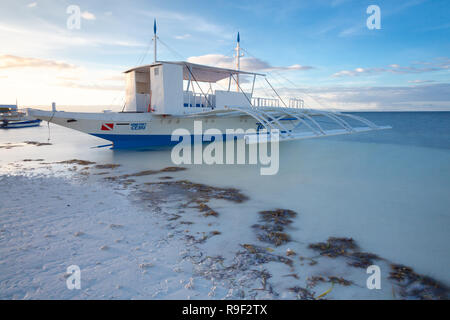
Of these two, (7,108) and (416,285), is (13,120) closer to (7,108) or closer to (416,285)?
(7,108)

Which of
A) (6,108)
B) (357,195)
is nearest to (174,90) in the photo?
(357,195)

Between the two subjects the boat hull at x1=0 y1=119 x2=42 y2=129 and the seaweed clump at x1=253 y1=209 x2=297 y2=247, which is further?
the boat hull at x1=0 y1=119 x2=42 y2=129

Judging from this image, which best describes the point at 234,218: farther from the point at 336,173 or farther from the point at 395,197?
the point at 336,173

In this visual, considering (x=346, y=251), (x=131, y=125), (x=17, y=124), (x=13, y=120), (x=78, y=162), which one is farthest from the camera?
(x=13, y=120)

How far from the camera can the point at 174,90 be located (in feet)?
40.2

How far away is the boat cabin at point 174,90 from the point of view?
1203cm

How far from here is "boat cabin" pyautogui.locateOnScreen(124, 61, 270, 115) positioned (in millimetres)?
12031

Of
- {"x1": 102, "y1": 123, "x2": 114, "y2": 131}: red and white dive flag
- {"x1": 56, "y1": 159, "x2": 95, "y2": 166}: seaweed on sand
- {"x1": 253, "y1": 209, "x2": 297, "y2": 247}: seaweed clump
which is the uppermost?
{"x1": 102, "y1": 123, "x2": 114, "y2": 131}: red and white dive flag

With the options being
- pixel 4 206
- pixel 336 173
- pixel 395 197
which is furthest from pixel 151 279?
pixel 336 173

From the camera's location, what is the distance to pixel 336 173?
9078 millimetres

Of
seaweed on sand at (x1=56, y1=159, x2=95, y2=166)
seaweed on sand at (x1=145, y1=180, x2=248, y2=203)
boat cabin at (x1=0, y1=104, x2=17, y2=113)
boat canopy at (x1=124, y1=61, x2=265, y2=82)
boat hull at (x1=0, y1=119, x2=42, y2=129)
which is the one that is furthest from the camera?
boat cabin at (x1=0, y1=104, x2=17, y2=113)

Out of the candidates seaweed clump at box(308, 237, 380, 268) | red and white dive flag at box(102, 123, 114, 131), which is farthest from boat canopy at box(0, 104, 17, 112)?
seaweed clump at box(308, 237, 380, 268)

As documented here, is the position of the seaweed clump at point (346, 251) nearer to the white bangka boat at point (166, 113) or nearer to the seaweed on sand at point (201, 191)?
the seaweed on sand at point (201, 191)

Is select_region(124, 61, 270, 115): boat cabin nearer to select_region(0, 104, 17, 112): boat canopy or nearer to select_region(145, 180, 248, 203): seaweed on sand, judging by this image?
select_region(145, 180, 248, 203): seaweed on sand
